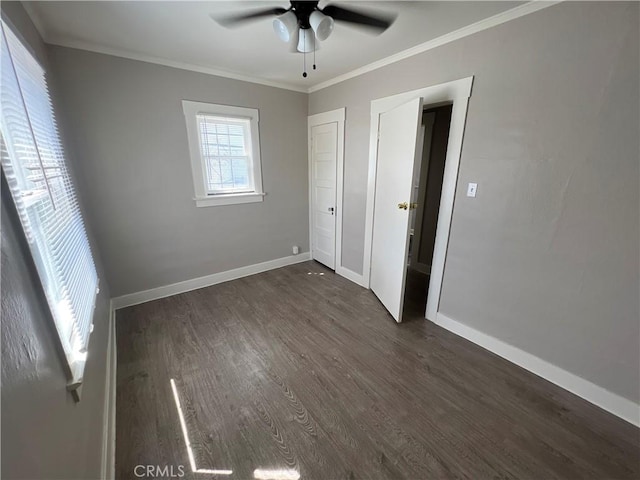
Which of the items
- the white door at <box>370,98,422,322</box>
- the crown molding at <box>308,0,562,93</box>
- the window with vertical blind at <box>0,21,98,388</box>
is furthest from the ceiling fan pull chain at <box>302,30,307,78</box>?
the window with vertical blind at <box>0,21,98,388</box>

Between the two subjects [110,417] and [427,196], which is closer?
[110,417]

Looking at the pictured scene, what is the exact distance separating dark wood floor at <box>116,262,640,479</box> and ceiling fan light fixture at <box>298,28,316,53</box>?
217 centimetres

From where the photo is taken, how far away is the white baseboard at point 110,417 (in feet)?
4.06

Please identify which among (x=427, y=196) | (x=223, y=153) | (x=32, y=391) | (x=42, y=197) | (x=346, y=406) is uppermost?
(x=223, y=153)

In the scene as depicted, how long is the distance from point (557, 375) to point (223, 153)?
3.53 m

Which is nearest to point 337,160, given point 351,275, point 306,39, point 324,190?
point 324,190

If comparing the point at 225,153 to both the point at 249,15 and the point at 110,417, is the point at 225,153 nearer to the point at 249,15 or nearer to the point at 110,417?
the point at 249,15

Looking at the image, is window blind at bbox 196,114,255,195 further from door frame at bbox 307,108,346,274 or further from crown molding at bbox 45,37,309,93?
door frame at bbox 307,108,346,274

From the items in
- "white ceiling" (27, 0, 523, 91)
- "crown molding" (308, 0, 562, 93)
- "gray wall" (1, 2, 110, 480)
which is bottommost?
"gray wall" (1, 2, 110, 480)

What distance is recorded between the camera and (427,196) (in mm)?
3451

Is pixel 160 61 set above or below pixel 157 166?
above

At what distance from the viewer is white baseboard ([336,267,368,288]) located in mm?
3176

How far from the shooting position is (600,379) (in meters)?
1.59

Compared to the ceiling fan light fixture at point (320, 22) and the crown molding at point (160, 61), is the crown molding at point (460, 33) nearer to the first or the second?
the crown molding at point (160, 61)
